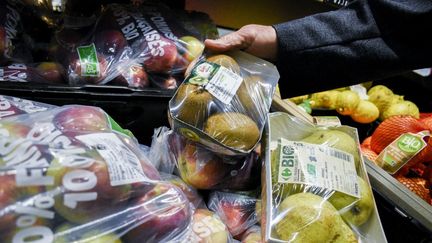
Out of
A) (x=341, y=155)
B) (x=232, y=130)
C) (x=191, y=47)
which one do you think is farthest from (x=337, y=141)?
(x=191, y=47)

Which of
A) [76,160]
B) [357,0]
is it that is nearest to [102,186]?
[76,160]

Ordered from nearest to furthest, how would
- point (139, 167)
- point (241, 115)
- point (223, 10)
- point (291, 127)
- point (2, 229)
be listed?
point (2, 229)
point (139, 167)
point (241, 115)
point (291, 127)
point (223, 10)

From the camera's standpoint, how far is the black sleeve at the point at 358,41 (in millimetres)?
992

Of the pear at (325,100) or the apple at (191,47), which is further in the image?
the pear at (325,100)

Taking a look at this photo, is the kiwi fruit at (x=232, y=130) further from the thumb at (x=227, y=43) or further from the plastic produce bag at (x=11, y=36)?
the plastic produce bag at (x=11, y=36)

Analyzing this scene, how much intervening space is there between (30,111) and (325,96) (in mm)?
1363

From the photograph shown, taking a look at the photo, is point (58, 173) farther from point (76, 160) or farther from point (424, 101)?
point (424, 101)

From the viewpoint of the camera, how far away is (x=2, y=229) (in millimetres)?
476

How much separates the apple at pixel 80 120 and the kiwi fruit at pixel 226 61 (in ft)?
0.86

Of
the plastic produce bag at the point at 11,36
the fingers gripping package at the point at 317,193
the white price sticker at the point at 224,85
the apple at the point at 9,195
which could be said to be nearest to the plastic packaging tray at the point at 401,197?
the fingers gripping package at the point at 317,193

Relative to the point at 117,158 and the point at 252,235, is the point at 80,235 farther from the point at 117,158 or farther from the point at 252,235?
the point at 252,235

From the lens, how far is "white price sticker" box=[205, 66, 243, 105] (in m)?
0.77

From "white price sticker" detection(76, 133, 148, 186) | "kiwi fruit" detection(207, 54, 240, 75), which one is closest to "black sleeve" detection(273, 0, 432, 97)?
"kiwi fruit" detection(207, 54, 240, 75)

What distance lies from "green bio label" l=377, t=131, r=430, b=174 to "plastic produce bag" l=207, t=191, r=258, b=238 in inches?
21.1
